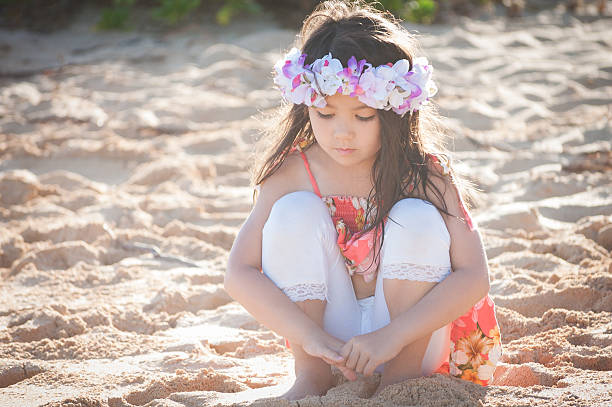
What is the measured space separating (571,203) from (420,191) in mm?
1674

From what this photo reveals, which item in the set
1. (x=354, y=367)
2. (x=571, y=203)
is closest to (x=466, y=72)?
(x=571, y=203)

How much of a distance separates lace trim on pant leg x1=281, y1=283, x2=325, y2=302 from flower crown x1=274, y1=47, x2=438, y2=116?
0.53m

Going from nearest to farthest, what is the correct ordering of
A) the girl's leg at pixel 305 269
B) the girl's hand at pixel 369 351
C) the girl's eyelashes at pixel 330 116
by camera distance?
the girl's hand at pixel 369 351
the girl's leg at pixel 305 269
the girl's eyelashes at pixel 330 116

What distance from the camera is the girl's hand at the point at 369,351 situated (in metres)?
1.88

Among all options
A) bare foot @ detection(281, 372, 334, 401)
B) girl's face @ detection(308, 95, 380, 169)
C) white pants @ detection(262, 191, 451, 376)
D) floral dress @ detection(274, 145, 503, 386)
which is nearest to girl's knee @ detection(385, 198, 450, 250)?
white pants @ detection(262, 191, 451, 376)

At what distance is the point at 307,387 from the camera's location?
1.99m

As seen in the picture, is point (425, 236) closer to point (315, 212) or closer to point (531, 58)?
point (315, 212)

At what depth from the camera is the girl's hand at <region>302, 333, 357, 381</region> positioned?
6.20 ft

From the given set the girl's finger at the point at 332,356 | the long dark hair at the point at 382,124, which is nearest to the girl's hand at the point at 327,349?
the girl's finger at the point at 332,356

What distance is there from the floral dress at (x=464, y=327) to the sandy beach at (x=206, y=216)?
0.31 feet

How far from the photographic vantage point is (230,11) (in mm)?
7473

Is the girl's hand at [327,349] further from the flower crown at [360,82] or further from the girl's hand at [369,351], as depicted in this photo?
the flower crown at [360,82]

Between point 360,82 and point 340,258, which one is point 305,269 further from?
point 360,82

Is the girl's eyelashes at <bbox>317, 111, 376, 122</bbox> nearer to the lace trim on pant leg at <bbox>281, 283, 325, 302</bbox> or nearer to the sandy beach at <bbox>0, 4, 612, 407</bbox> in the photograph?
the lace trim on pant leg at <bbox>281, 283, 325, 302</bbox>
